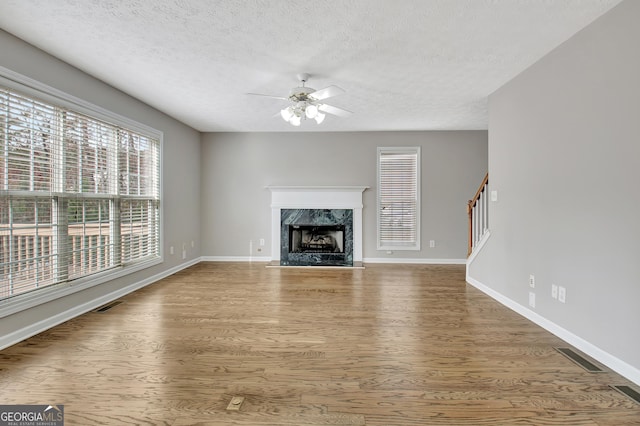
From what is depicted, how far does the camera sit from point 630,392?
5.94ft

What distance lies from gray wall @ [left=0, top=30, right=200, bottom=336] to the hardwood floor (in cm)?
24

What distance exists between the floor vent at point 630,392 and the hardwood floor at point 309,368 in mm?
53

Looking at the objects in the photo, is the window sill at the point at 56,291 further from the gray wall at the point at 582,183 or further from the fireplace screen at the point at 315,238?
the gray wall at the point at 582,183

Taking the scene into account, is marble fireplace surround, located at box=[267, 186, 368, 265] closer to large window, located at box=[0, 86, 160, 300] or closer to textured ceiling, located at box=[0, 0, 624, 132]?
textured ceiling, located at box=[0, 0, 624, 132]

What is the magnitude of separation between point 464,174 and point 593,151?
3.39m

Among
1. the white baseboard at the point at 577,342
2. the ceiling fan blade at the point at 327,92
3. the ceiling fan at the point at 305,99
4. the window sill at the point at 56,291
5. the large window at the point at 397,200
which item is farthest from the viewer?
the large window at the point at 397,200

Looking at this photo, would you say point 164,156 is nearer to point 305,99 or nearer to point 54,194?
point 54,194

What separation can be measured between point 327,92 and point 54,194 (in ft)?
9.07

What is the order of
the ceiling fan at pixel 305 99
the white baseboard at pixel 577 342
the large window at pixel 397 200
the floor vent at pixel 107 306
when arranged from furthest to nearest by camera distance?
the large window at pixel 397 200, the floor vent at pixel 107 306, the ceiling fan at pixel 305 99, the white baseboard at pixel 577 342

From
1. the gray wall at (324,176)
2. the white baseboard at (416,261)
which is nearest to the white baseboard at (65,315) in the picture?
the gray wall at (324,176)

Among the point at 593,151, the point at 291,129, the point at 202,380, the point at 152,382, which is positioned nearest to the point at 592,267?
the point at 593,151

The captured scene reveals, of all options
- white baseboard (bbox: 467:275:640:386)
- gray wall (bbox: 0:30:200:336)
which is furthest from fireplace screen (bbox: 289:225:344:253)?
white baseboard (bbox: 467:275:640:386)

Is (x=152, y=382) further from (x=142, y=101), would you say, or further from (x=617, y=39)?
(x=617, y=39)

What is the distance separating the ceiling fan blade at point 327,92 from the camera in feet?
9.32
